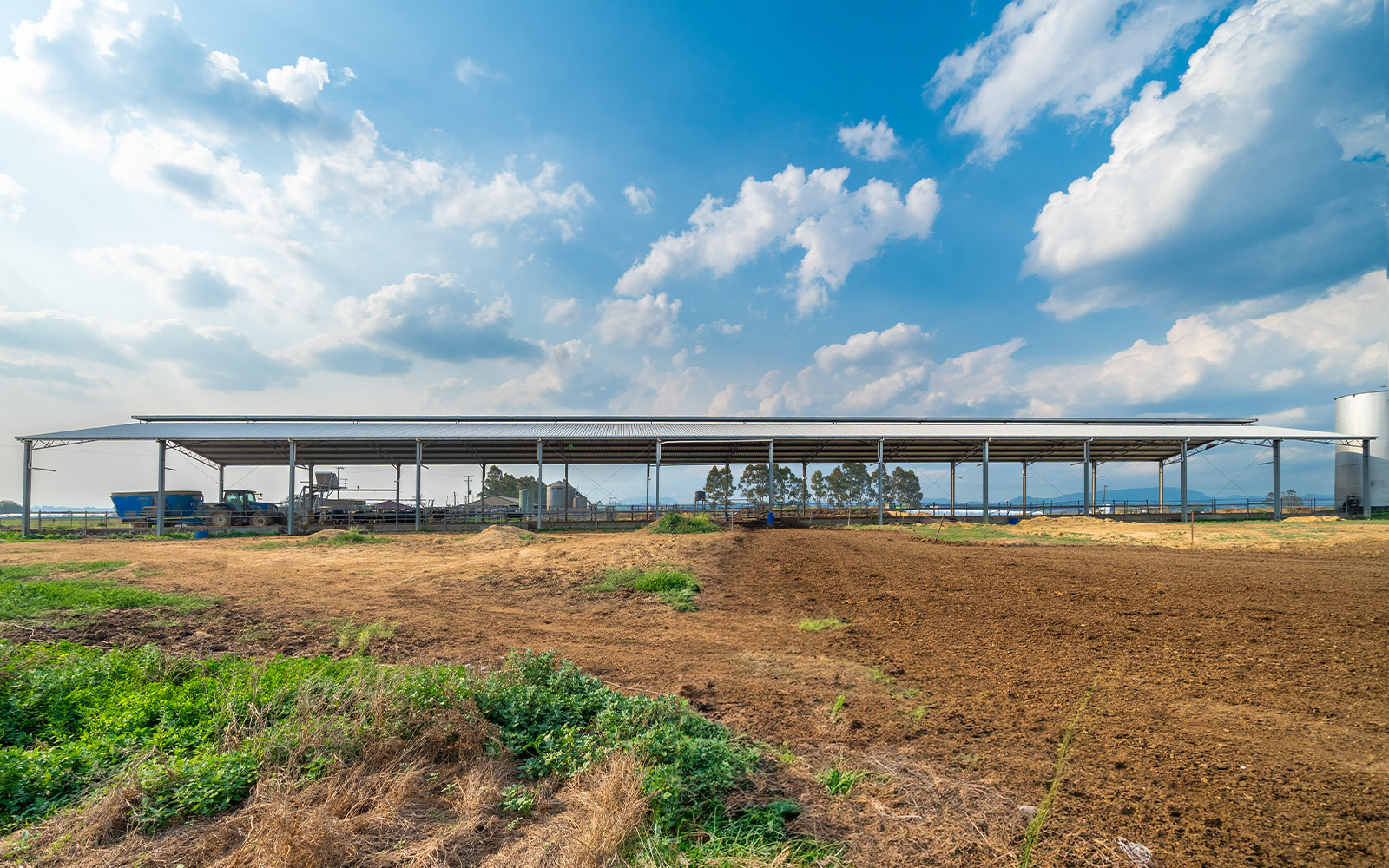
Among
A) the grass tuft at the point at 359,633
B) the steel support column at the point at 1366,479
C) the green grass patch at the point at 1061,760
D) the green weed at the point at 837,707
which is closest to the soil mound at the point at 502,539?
the grass tuft at the point at 359,633

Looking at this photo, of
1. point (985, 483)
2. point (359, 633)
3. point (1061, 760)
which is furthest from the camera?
point (985, 483)

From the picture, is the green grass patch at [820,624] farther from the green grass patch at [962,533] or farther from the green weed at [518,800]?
the green grass patch at [962,533]

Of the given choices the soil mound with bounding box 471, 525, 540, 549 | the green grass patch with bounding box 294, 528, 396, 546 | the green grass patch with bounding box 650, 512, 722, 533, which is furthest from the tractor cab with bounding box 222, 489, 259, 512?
the green grass patch with bounding box 650, 512, 722, 533

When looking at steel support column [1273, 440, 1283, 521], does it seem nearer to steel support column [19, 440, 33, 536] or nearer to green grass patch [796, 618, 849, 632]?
green grass patch [796, 618, 849, 632]

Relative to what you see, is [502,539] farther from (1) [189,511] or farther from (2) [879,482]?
(1) [189,511]

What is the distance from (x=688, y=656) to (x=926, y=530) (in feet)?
75.1

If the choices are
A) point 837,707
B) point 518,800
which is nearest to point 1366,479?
point 837,707

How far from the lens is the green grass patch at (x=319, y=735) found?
3307 mm

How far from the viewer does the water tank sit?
3453cm

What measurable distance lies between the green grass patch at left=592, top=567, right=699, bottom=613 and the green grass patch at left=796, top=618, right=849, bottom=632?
2.28 meters

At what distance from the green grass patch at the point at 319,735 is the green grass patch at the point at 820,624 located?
3975 millimetres

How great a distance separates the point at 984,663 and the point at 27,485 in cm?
4159

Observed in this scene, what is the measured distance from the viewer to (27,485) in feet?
91.1

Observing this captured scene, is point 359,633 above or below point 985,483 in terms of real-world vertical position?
below
